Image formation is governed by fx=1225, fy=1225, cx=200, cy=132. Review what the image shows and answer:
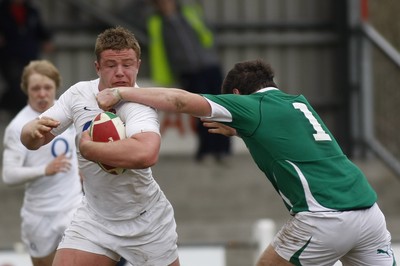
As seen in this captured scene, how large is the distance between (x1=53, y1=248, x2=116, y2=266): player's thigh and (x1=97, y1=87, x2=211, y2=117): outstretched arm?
3.37ft

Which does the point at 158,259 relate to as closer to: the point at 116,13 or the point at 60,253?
the point at 60,253

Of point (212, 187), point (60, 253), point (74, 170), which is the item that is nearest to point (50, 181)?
point (74, 170)

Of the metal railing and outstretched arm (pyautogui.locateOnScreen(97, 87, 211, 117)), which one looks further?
the metal railing

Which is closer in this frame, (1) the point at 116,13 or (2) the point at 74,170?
(2) the point at 74,170

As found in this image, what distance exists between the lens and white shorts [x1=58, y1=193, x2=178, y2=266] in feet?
26.1

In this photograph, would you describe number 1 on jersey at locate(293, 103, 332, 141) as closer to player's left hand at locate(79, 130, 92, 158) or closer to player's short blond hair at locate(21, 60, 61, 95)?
player's left hand at locate(79, 130, 92, 158)

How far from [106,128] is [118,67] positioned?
0.48 meters

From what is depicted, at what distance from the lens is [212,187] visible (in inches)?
595

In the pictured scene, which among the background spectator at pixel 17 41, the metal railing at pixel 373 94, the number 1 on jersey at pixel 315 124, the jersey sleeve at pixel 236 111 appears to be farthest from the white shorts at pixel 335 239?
the background spectator at pixel 17 41

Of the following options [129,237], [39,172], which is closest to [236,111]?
[129,237]

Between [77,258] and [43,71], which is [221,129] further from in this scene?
[43,71]

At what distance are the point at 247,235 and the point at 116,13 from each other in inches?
157

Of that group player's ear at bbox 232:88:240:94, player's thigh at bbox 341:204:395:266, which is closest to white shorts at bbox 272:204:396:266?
player's thigh at bbox 341:204:395:266

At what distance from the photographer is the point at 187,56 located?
1530 centimetres
